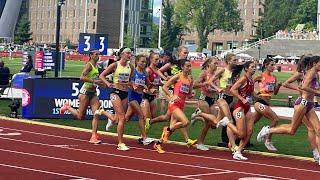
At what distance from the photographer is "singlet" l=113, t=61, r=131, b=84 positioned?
15470mm

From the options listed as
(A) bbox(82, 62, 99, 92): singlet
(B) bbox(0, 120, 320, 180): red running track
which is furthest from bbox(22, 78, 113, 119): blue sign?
(A) bbox(82, 62, 99, 92): singlet

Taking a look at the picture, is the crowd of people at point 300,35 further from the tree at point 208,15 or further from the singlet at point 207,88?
the singlet at point 207,88

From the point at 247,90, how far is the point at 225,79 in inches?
30.3

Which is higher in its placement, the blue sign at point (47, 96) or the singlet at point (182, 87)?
the singlet at point (182, 87)

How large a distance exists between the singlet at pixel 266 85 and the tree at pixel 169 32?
11277 centimetres

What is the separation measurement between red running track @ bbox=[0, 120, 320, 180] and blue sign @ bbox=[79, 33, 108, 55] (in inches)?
450

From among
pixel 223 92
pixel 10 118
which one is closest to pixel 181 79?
pixel 223 92

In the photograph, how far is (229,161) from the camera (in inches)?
556

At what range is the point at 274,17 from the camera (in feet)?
489

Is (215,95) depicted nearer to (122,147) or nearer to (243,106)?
(243,106)

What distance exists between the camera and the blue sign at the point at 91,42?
28.4 meters

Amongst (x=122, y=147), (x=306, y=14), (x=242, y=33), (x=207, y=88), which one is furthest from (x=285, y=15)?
(x=122, y=147)

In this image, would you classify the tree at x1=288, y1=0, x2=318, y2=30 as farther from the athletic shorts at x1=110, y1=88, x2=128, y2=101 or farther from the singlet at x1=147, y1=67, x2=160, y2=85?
the athletic shorts at x1=110, y1=88, x2=128, y2=101

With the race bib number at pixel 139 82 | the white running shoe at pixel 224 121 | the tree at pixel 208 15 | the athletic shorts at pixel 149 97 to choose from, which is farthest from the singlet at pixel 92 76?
the tree at pixel 208 15
